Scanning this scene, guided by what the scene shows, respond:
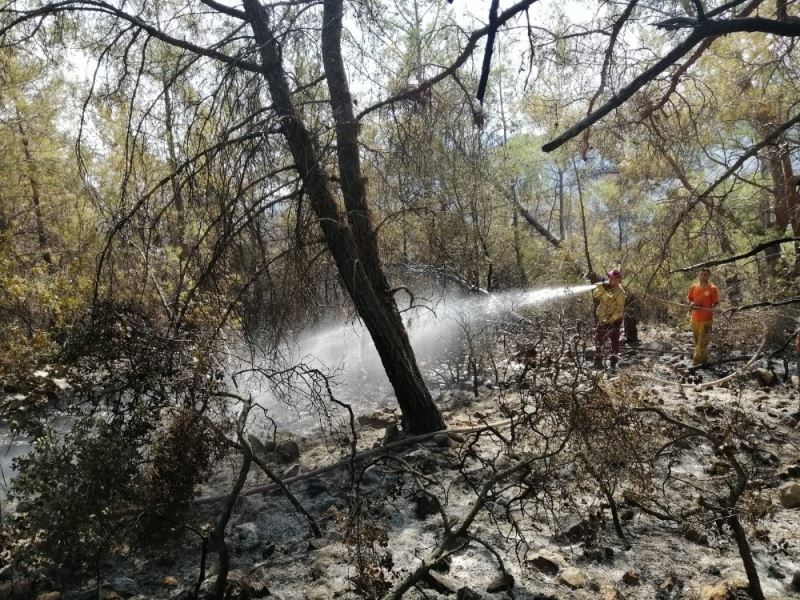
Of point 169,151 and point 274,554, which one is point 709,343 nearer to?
point 274,554

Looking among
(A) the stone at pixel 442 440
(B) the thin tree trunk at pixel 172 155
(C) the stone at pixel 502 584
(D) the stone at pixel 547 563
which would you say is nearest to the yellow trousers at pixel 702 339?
(A) the stone at pixel 442 440

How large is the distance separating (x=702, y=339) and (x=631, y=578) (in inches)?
259

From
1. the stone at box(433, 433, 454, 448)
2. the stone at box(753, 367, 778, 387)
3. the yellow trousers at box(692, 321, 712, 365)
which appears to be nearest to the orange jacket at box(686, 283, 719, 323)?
the yellow trousers at box(692, 321, 712, 365)

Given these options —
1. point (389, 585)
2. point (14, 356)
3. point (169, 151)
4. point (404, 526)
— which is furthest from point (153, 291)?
point (389, 585)

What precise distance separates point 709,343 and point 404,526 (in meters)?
7.22

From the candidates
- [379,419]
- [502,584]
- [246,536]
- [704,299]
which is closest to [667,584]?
[502,584]

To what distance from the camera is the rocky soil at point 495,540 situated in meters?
3.80

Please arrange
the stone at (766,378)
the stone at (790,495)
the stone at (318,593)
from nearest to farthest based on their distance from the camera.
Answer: the stone at (318,593), the stone at (790,495), the stone at (766,378)

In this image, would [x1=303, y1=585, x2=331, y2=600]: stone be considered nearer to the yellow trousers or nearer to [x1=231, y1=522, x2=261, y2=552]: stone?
[x1=231, y1=522, x2=261, y2=552]: stone

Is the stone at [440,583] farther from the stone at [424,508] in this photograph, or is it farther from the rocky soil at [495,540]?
the stone at [424,508]

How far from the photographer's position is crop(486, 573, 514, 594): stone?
395cm

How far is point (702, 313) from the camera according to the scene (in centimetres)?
918

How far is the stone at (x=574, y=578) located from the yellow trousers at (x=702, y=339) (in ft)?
21.7

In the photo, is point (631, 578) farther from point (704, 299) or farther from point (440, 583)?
point (704, 299)
